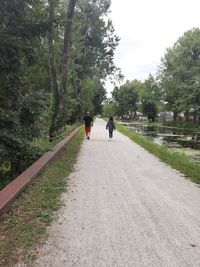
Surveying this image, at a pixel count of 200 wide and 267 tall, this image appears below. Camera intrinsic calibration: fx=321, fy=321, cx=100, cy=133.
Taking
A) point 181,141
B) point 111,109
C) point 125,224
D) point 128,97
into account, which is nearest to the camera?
point 125,224

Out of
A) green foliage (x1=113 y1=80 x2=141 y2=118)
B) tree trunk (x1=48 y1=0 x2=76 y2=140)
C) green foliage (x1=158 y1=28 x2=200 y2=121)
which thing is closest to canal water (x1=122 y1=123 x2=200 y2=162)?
tree trunk (x1=48 y1=0 x2=76 y2=140)

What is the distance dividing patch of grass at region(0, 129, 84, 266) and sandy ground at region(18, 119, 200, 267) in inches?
6.9

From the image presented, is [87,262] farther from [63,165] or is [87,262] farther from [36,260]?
[63,165]

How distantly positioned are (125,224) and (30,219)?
5.10 ft

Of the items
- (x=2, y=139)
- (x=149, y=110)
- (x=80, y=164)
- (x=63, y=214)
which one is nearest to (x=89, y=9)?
(x=80, y=164)

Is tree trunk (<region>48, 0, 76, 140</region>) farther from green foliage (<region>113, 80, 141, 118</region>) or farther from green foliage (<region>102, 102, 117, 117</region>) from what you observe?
green foliage (<region>102, 102, 117, 117</region>)

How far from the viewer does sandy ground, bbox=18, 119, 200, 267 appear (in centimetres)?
401

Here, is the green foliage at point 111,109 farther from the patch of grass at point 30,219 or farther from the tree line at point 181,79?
the patch of grass at point 30,219

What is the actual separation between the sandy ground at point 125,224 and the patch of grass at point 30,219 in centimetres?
18

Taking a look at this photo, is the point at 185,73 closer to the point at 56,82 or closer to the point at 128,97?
the point at 56,82

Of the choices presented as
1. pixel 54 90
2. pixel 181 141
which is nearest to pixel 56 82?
pixel 54 90

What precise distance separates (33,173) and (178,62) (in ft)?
176

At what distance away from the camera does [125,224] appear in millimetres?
5211

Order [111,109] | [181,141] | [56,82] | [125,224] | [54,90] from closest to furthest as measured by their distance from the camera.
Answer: [125,224]
[56,82]
[54,90]
[181,141]
[111,109]
